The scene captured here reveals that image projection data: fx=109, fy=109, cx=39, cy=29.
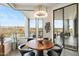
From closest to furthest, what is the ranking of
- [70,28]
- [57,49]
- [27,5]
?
[27,5] → [57,49] → [70,28]

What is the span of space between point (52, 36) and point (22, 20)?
0.67 meters

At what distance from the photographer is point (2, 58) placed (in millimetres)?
1896

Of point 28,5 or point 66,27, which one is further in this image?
point 66,27

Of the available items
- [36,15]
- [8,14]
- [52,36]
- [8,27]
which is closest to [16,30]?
[8,27]

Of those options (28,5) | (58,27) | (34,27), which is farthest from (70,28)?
(28,5)

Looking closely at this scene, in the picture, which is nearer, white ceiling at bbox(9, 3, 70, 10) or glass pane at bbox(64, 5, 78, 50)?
white ceiling at bbox(9, 3, 70, 10)

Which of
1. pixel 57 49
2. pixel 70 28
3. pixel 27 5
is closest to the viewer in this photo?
pixel 27 5

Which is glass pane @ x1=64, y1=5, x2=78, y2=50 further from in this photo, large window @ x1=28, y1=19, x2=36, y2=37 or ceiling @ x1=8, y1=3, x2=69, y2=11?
large window @ x1=28, y1=19, x2=36, y2=37

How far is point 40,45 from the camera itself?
7.31ft

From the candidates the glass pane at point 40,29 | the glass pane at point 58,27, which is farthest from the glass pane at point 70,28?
the glass pane at point 40,29

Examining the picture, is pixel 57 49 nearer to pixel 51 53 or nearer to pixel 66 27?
pixel 51 53

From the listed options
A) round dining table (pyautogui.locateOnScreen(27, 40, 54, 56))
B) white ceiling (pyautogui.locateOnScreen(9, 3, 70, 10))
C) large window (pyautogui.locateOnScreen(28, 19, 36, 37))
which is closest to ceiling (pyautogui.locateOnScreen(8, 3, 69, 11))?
white ceiling (pyautogui.locateOnScreen(9, 3, 70, 10))

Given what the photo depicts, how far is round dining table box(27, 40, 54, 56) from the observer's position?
208 cm

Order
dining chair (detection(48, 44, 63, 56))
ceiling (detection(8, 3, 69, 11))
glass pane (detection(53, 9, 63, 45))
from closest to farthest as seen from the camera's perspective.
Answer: ceiling (detection(8, 3, 69, 11)) → dining chair (detection(48, 44, 63, 56)) → glass pane (detection(53, 9, 63, 45))
